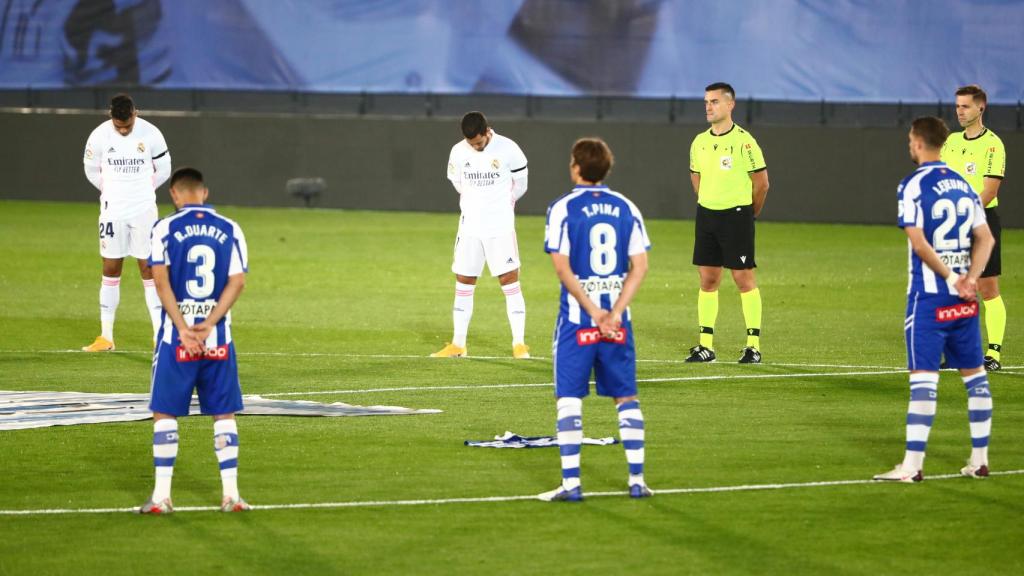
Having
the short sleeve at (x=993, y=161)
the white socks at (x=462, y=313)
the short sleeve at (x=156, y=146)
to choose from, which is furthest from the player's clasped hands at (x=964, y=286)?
the short sleeve at (x=156, y=146)

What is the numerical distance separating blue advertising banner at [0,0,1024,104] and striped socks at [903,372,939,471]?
1998 centimetres

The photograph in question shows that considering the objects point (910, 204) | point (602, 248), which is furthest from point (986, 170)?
point (602, 248)

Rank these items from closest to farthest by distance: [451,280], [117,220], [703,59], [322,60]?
[117,220] → [451,280] → [703,59] → [322,60]

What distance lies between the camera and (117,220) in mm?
15250

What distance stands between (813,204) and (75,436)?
74.5 feet

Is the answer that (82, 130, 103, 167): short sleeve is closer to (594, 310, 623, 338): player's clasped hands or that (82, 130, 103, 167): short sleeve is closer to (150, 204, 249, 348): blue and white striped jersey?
(150, 204, 249, 348): blue and white striped jersey

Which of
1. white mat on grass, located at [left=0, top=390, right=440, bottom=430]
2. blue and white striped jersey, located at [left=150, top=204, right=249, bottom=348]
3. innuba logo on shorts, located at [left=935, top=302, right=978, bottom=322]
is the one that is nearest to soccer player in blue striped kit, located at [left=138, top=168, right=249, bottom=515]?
blue and white striped jersey, located at [left=150, top=204, right=249, bottom=348]

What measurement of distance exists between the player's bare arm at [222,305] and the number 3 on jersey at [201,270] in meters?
0.09

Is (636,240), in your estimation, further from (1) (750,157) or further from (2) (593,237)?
(1) (750,157)

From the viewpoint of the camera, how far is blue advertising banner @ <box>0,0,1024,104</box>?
28359mm

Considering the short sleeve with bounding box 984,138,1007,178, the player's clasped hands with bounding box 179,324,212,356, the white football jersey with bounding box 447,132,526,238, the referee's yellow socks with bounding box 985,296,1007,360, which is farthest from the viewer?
the white football jersey with bounding box 447,132,526,238

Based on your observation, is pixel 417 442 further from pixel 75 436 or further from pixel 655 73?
pixel 655 73

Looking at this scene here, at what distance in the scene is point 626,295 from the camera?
339 inches

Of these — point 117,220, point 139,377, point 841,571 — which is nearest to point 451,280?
point 117,220
